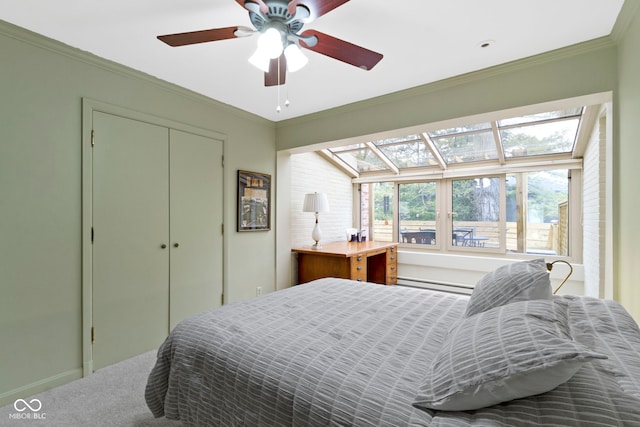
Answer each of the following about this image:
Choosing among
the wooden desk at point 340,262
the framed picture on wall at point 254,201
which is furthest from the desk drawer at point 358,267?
the framed picture on wall at point 254,201

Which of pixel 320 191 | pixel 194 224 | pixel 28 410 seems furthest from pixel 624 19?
pixel 28 410

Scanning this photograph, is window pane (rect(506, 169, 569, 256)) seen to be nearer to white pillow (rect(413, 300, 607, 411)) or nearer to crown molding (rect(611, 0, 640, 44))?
crown molding (rect(611, 0, 640, 44))

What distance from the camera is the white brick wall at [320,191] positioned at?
441 centimetres

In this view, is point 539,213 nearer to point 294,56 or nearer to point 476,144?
point 476,144

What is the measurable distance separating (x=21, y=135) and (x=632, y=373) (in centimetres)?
322

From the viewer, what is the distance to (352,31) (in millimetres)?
2041

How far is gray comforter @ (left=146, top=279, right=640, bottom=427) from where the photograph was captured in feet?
2.81

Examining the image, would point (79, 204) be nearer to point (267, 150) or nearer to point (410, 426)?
point (267, 150)

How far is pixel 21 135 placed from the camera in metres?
2.04

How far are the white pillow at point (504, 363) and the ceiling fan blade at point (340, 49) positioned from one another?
1.43 metres

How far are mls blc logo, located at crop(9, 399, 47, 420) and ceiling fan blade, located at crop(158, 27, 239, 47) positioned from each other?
2295 mm

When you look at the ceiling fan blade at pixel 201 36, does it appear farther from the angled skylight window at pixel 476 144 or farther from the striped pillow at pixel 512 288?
the angled skylight window at pixel 476 144

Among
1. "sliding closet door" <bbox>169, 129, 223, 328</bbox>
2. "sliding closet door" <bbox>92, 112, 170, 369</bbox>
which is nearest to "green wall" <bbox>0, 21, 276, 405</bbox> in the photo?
"sliding closet door" <bbox>92, 112, 170, 369</bbox>

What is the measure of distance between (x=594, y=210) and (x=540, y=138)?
1.19 metres
